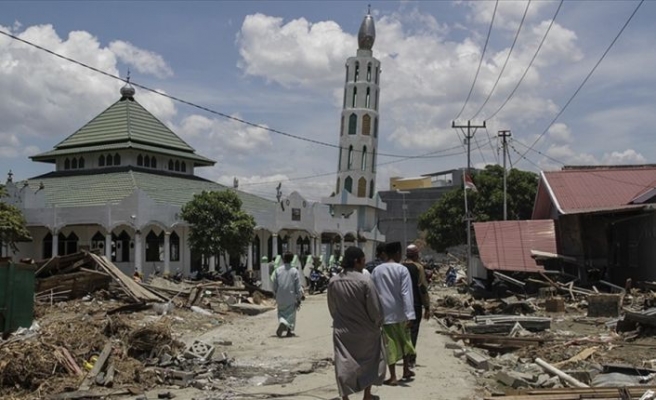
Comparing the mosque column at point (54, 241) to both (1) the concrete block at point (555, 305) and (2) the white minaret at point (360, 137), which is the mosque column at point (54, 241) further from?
(2) the white minaret at point (360, 137)

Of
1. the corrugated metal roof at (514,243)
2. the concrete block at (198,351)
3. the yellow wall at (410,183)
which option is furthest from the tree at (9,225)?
the yellow wall at (410,183)

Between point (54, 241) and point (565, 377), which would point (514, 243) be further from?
point (54, 241)

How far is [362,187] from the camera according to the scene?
211 ft

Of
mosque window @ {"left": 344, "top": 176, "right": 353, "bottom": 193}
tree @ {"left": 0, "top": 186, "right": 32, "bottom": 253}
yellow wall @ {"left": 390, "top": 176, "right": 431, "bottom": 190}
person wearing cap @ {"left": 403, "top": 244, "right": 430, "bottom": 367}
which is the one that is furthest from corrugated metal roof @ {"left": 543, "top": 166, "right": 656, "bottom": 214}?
yellow wall @ {"left": 390, "top": 176, "right": 431, "bottom": 190}

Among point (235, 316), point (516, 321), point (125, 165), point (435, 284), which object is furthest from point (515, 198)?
point (516, 321)

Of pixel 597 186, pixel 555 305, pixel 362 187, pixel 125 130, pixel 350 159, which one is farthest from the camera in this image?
pixel 362 187

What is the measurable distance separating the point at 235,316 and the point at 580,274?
11507 millimetres

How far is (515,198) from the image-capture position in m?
52.9

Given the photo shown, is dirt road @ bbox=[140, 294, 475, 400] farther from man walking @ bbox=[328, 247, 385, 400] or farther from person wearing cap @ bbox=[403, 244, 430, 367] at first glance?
man walking @ bbox=[328, 247, 385, 400]

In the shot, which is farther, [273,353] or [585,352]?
[273,353]

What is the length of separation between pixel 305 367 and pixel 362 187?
5393 cm

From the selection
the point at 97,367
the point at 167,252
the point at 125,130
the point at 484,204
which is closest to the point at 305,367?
the point at 97,367

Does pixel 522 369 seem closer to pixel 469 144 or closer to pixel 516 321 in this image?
pixel 516 321

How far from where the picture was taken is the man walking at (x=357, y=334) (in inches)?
288
